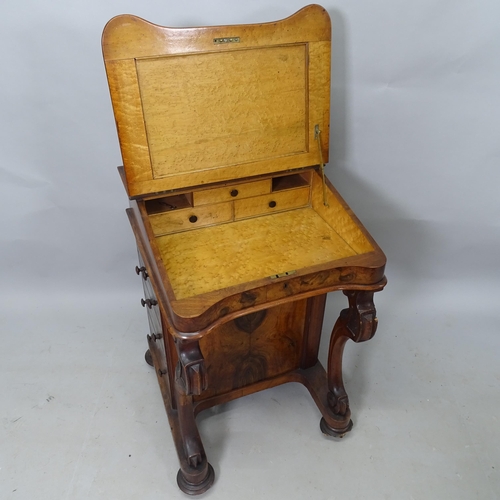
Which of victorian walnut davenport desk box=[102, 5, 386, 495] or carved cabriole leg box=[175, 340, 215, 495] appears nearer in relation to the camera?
victorian walnut davenport desk box=[102, 5, 386, 495]

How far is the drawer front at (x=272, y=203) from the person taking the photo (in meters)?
1.96

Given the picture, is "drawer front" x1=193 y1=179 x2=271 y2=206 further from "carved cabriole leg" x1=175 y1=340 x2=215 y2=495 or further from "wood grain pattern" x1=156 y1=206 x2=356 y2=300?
"carved cabriole leg" x1=175 y1=340 x2=215 y2=495

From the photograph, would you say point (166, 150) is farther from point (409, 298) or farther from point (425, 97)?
point (409, 298)

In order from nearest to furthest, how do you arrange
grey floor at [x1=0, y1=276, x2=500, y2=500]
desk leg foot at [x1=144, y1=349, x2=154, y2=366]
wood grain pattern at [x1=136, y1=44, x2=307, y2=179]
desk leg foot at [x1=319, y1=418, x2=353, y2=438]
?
wood grain pattern at [x1=136, y1=44, x2=307, y2=179], grey floor at [x1=0, y1=276, x2=500, y2=500], desk leg foot at [x1=319, y1=418, x2=353, y2=438], desk leg foot at [x1=144, y1=349, x2=154, y2=366]

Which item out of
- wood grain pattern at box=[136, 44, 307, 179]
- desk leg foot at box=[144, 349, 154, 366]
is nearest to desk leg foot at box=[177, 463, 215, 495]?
desk leg foot at box=[144, 349, 154, 366]

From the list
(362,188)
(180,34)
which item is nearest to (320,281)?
(180,34)

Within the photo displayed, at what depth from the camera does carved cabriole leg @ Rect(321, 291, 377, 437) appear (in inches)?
68.5

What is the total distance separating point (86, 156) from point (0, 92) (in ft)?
1.38

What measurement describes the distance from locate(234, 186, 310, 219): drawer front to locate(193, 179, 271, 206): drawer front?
2cm

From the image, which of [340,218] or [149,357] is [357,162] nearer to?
[340,218]

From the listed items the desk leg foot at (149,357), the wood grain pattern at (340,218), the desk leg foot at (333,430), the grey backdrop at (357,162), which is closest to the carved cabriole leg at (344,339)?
the desk leg foot at (333,430)

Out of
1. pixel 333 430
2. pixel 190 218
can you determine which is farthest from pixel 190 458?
pixel 190 218

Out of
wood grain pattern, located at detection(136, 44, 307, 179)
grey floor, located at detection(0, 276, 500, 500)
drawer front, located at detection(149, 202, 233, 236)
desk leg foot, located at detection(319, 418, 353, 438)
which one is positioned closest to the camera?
wood grain pattern, located at detection(136, 44, 307, 179)

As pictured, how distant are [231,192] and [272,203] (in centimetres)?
18
